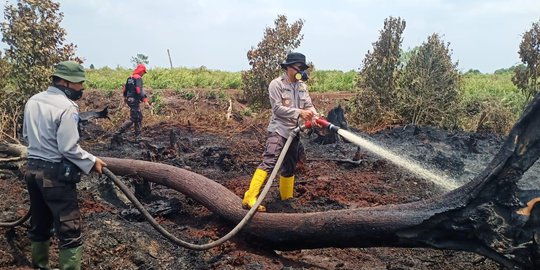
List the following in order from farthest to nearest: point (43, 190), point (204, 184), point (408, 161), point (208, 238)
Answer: point (408, 161), point (204, 184), point (208, 238), point (43, 190)

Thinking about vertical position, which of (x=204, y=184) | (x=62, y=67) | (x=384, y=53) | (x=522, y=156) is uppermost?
(x=384, y=53)

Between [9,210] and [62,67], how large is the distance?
2.29 m

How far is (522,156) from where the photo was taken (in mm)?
3318

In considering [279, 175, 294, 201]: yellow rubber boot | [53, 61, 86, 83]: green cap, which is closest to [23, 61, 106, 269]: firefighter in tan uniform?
[53, 61, 86, 83]: green cap

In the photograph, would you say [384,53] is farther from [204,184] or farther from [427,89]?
[204,184]

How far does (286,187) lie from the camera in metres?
6.15

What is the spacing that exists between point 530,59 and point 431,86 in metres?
3.53

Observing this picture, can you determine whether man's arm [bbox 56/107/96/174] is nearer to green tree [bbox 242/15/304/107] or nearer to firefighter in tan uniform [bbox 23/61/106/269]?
firefighter in tan uniform [bbox 23/61/106/269]

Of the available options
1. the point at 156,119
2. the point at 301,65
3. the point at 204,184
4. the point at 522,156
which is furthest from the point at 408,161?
the point at 156,119

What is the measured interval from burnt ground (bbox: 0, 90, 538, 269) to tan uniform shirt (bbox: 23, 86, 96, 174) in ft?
3.46

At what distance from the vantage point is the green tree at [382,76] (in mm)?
13016

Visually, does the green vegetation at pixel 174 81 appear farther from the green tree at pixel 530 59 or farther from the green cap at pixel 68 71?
the green cap at pixel 68 71

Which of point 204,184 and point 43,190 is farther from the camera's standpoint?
point 204,184

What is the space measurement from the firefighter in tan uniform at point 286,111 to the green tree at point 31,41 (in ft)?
24.2
